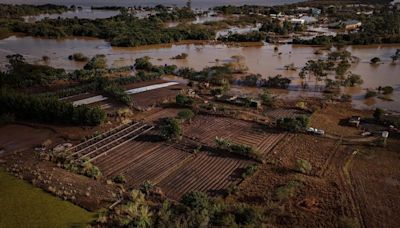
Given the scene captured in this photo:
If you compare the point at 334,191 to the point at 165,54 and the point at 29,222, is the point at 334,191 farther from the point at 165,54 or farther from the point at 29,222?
the point at 165,54

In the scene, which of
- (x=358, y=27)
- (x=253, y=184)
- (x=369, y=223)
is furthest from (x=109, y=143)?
(x=358, y=27)

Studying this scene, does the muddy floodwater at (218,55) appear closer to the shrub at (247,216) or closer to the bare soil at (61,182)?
the shrub at (247,216)

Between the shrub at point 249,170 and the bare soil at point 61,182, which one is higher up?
the bare soil at point 61,182

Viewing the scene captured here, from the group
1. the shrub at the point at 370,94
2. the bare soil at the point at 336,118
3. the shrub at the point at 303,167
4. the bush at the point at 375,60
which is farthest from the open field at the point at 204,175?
the bush at the point at 375,60

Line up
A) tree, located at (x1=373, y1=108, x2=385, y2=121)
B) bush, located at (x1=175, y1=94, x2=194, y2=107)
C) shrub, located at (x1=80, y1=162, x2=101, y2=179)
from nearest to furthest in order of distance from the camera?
shrub, located at (x1=80, y1=162, x2=101, y2=179)
tree, located at (x1=373, y1=108, x2=385, y2=121)
bush, located at (x1=175, y1=94, x2=194, y2=107)

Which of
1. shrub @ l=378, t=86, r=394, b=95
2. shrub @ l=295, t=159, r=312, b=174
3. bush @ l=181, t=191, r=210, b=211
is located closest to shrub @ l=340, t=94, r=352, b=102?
shrub @ l=378, t=86, r=394, b=95

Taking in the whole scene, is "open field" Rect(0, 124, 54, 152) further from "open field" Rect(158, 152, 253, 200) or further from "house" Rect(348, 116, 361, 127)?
"house" Rect(348, 116, 361, 127)
